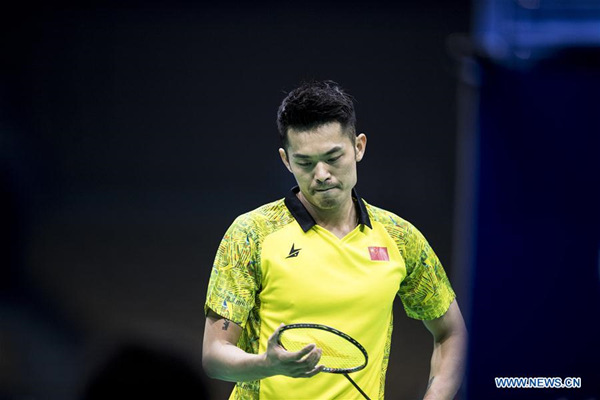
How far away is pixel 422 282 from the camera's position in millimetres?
2646

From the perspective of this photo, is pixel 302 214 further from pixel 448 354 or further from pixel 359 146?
pixel 448 354

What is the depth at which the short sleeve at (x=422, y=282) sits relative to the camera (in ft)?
8.61

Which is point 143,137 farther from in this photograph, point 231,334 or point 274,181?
point 231,334

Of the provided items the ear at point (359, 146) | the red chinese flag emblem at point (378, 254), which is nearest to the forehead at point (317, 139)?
the ear at point (359, 146)

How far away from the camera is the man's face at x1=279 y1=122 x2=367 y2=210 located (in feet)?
7.86

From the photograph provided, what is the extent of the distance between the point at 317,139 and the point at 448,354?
0.82m

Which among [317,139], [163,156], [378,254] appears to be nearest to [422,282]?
[378,254]

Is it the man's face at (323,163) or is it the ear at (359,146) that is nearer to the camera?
the man's face at (323,163)

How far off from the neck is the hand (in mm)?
598

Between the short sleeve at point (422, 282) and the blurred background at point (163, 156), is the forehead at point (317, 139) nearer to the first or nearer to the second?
the short sleeve at point (422, 282)

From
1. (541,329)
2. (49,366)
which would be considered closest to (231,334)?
(541,329)

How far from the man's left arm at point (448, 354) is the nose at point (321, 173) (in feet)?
2.14

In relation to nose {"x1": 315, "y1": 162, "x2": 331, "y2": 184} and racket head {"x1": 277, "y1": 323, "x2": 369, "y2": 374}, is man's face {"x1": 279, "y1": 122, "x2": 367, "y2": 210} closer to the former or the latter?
nose {"x1": 315, "y1": 162, "x2": 331, "y2": 184}

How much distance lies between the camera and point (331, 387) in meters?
2.40
